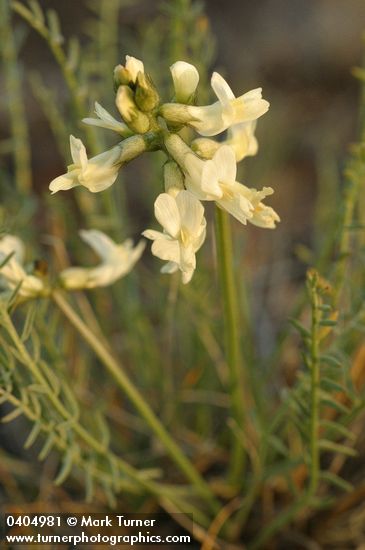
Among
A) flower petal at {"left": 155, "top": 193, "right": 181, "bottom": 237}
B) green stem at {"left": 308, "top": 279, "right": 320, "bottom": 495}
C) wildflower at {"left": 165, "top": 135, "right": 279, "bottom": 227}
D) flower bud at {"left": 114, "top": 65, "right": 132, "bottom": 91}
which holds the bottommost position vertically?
green stem at {"left": 308, "top": 279, "right": 320, "bottom": 495}

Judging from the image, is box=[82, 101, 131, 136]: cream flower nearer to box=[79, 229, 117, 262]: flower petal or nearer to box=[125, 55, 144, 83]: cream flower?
box=[125, 55, 144, 83]: cream flower

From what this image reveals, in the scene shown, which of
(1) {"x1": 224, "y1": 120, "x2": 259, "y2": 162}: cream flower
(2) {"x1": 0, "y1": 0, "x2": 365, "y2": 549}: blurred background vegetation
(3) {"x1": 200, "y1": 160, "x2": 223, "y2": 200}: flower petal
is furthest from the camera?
(2) {"x1": 0, "y1": 0, "x2": 365, "y2": 549}: blurred background vegetation

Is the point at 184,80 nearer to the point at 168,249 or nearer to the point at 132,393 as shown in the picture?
the point at 168,249

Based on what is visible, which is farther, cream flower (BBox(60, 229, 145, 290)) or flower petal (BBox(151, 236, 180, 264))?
cream flower (BBox(60, 229, 145, 290))

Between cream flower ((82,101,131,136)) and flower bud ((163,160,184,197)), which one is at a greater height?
cream flower ((82,101,131,136))

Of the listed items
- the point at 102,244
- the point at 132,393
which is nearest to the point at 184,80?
the point at 102,244

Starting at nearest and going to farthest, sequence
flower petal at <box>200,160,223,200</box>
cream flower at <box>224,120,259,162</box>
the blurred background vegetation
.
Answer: flower petal at <box>200,160,223,200</box>
cream flower at <box>224,120,259,162</box>
the blurred background vegetation

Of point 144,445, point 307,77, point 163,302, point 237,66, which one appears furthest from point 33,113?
point 144,445

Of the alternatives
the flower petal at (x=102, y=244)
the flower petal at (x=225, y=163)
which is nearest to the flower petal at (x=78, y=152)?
the flower petal at (x=225, y=163)

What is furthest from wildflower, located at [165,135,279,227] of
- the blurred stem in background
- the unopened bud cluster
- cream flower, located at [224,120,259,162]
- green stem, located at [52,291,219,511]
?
the blurred stem in background

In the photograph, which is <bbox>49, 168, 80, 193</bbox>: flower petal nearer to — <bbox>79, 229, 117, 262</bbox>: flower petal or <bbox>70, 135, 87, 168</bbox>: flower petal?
<bbox>70, 135, 87, 168</bbox>: flower petal

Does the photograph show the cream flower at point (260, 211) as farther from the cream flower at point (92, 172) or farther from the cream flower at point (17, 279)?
the cream flower at point (17, 279)
